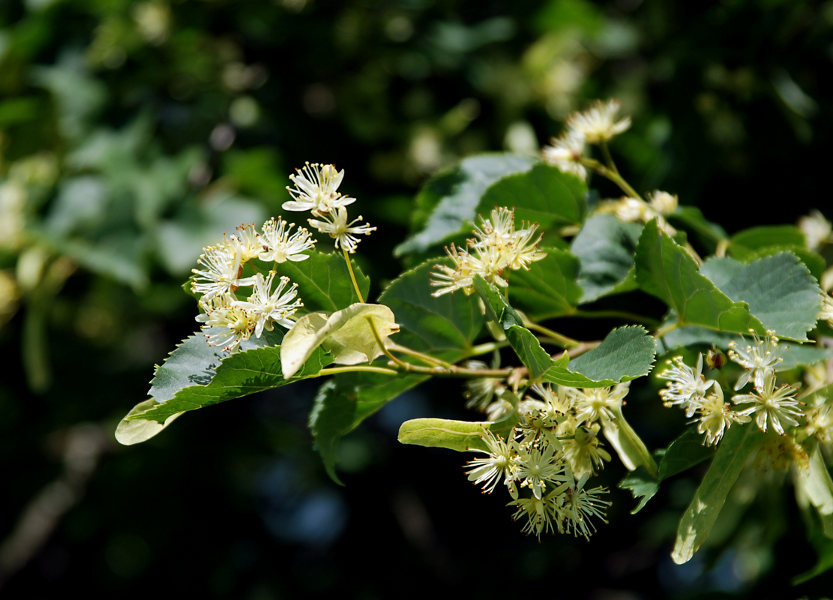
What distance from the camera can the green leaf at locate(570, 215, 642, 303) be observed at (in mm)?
1127

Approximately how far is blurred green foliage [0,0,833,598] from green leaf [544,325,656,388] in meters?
0.79

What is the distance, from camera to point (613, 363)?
0.88 metres

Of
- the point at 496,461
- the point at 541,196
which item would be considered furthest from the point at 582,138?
the point at 496,461

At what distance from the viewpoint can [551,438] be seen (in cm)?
93

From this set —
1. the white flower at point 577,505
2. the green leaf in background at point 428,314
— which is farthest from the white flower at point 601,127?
the white flower at point 577,505

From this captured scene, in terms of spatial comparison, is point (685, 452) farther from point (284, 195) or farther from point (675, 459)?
point (284, 195)

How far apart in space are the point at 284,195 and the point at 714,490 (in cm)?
177

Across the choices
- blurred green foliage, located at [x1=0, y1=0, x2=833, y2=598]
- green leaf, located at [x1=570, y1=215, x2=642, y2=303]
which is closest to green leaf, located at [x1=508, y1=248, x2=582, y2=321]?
green leaf, located at [x1=570, y1=215, x2=642, y2=303]

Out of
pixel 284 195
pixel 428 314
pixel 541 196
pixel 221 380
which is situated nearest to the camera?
pixel 221 380

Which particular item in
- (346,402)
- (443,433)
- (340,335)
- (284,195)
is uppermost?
(340,335)

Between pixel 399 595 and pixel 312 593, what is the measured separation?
1.38 feet

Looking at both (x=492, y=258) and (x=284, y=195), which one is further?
(x=284, y=195)

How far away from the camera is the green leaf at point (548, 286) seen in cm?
110

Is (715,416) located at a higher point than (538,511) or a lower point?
higher
